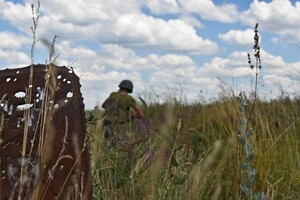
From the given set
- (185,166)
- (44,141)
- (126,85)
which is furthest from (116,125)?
(126,85)

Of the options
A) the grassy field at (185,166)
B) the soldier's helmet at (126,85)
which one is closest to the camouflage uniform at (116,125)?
the grassy field at (185,166)

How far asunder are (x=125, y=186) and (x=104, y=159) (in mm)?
571

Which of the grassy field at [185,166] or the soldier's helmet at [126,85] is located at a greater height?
the soldier's helmet at [126,85]

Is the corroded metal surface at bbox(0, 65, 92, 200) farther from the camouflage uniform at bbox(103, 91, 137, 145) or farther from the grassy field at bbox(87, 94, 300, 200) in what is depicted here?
the camouflage uniform at bbox(103, 91, 137, 145)

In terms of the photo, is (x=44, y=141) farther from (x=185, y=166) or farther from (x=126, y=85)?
(x=126, y=85)

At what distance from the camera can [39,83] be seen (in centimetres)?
271

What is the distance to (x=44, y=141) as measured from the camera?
8.27ft

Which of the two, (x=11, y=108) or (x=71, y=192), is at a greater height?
(x=11, y=108)

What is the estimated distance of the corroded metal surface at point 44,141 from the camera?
2523 mm

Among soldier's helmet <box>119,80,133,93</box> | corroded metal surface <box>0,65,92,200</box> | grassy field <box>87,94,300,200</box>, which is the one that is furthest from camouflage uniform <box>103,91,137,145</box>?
corroded metal surface <box>0,65,92,200</box>

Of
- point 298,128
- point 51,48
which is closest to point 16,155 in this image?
point 51,48

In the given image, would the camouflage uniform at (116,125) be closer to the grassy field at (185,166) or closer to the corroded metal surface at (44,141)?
the grassy field at (185,166)

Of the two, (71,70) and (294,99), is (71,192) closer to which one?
(71,70)

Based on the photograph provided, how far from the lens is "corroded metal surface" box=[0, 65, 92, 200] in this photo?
2.52 m
